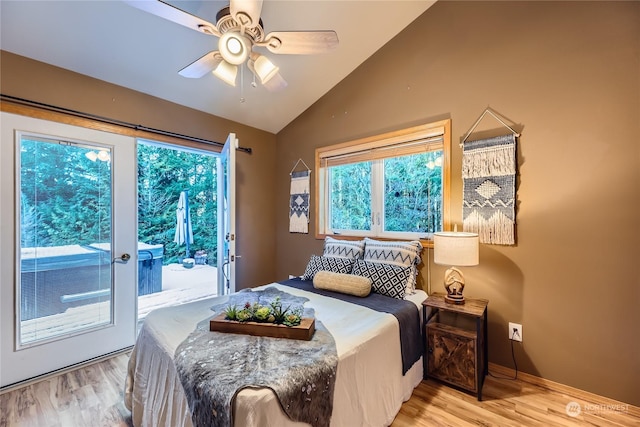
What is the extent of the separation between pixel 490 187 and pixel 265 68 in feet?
6.41

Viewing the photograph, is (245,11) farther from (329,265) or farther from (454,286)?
(454,286)

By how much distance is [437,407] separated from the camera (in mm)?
1861

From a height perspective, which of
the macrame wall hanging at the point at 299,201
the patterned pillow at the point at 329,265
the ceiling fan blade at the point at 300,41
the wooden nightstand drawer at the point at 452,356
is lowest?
the wooden nightstand drawer at the point at 452,356

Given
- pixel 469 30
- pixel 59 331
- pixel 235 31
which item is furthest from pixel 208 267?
pixel 469 30

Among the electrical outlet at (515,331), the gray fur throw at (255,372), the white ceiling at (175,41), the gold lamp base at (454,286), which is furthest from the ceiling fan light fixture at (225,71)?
the electrical outlet at (515,331)

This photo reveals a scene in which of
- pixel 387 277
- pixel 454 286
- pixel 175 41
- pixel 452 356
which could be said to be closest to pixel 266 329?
pixel 387 277

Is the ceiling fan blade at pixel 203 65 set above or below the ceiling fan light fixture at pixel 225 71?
above

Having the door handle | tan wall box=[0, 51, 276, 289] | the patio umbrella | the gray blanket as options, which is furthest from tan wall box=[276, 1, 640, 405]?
the patio umbrella

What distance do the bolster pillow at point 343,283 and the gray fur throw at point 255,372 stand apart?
0.78 meters

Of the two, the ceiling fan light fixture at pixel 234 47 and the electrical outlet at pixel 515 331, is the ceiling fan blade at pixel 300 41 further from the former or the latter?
the electrical outlet at pixel 515 331

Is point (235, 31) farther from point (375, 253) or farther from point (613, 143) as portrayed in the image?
point (613, 143)

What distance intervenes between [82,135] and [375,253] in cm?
282

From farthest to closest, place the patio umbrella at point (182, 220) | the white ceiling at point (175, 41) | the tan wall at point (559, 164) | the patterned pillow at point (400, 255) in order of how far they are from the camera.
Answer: the patio umbrella at point (182, 220)
the patterned pillow at point (400, 255)
the white ceiling at point (175, 41)
the tan wall at point (559, 164)

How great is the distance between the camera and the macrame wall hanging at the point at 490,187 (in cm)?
216
